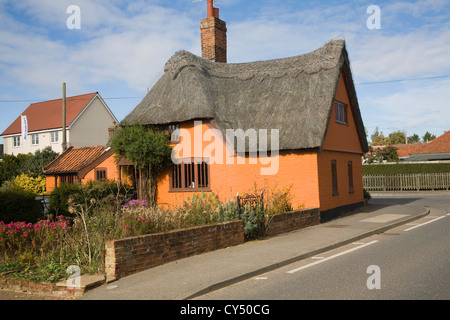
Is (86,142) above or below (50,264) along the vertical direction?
above

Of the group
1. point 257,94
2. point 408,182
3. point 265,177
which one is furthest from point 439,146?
point 265,177

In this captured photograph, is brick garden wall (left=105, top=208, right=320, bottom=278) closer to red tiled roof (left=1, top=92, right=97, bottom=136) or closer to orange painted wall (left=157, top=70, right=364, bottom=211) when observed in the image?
orange painted wall (left=157, top=70, right=364, bottom=211)

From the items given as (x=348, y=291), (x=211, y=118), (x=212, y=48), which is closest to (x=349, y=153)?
(x=211, y=118)

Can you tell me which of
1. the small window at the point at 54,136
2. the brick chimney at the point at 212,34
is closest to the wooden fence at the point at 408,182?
the brick chimney at the point at 212,34

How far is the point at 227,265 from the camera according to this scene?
8.36 meters

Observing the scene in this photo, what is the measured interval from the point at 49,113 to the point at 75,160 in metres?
25.9

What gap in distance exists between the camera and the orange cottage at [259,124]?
51.2 feet

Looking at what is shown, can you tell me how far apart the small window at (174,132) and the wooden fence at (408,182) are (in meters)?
23.7

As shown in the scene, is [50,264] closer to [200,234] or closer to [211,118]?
[200,234]

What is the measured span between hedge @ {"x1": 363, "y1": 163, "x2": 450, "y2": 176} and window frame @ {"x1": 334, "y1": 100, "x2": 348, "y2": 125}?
718 inches

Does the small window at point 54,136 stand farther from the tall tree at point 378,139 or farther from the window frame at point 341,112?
the tall tree at point 378,139

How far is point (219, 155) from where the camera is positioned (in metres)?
16.4

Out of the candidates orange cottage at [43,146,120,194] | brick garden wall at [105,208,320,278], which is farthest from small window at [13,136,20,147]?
brick garden wall at [105,208,320,278]

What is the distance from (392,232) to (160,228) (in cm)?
735
